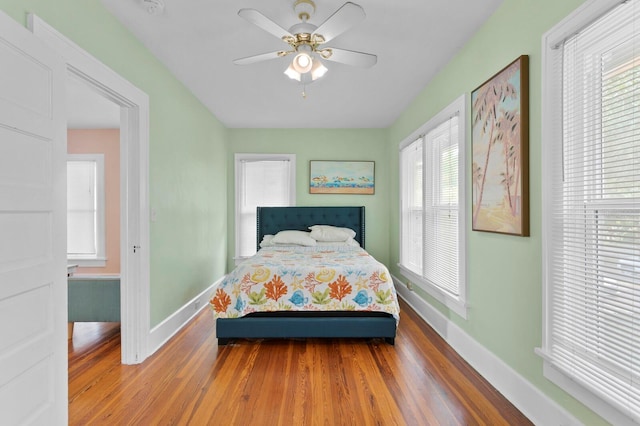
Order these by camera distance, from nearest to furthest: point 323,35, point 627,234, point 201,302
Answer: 1. point 627,234
2. point 323,35
3. point 201,302

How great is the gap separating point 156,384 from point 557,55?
3057mm

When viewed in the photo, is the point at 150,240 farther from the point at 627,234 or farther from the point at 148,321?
the point at 627,234

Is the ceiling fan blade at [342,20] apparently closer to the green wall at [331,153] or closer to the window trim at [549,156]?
the window trim at [549,156]

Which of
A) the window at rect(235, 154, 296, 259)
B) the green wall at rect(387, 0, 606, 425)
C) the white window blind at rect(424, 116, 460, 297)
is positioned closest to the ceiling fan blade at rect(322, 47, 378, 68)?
the green wall at rect(387, 0, 606, 425)

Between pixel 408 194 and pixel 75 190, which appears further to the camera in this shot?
pixel 75 190

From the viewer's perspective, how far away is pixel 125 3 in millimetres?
2057

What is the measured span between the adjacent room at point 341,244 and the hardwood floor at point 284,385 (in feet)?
0.06

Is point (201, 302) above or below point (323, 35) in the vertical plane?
below

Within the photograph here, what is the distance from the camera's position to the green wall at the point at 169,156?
1941mm

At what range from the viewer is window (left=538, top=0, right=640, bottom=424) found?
1.28 metres

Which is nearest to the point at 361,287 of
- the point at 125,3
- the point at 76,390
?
the point at 76,390

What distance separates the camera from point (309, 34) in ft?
6.82

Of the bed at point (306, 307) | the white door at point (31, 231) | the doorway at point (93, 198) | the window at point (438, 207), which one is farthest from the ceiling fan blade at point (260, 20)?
the doorway at point (93, 198)

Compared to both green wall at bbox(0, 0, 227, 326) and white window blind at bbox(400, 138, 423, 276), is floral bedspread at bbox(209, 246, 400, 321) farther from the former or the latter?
white window blind at bbox(400, 138, 423, 276)
